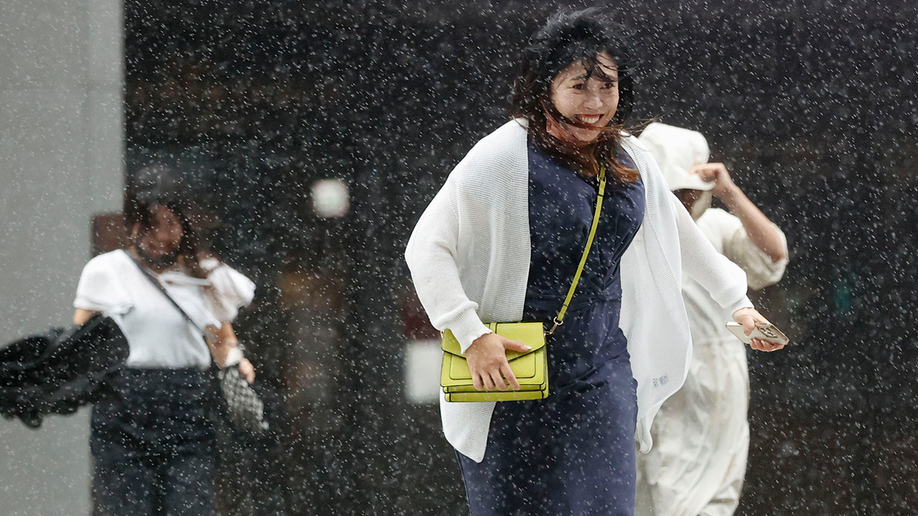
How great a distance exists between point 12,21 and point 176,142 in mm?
760

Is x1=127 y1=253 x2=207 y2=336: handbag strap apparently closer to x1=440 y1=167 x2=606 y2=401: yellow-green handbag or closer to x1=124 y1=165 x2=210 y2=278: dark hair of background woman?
x1=124 y1=165 x2=210 y2=278: dark hair of background woman

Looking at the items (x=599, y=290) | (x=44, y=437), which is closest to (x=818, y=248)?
(x=599, y=290)

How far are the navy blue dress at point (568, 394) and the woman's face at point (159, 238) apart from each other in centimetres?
166

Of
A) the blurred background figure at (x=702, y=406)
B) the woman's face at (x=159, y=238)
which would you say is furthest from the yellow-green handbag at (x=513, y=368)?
the woman's face at (x=159, y=238)

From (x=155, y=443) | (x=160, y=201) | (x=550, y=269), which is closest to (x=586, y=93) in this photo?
(x=550, y=269)

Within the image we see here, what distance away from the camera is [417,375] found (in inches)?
166

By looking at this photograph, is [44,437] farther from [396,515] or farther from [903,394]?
[903,394]

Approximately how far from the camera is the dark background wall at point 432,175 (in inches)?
163

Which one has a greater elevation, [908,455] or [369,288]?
[369,288]

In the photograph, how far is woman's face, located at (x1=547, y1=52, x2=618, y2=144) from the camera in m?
2.29

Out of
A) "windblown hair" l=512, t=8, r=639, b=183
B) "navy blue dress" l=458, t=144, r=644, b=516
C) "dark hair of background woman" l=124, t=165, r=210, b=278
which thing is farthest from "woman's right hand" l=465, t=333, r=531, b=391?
"dark hair of background woman" l=124, t=165, r=210, b=278

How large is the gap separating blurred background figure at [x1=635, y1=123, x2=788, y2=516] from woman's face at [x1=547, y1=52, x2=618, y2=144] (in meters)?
0.82

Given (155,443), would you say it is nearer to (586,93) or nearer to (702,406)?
(702,406)

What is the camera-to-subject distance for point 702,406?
121 inches
